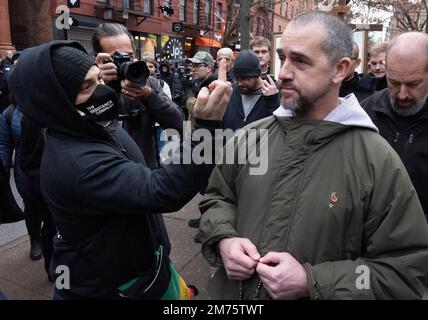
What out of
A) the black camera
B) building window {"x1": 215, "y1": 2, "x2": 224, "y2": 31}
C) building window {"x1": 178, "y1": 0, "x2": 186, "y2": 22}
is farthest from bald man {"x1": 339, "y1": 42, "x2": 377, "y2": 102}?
building window {"x1": 215, "y1": 2, "x2": 224, "y2": 31}

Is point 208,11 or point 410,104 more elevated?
point 208,11

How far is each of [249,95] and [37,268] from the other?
2.71 meters

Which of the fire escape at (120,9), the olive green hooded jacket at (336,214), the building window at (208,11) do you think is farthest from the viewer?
the building window at (208,11)

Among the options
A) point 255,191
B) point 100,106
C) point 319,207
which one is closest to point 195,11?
point 100,106

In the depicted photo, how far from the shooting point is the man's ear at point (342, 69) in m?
1.57

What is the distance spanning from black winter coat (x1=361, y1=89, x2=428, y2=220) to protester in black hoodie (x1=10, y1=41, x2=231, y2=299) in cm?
128

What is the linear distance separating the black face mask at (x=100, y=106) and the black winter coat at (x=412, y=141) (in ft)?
5.27

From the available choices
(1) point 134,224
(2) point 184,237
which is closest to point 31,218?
(2) point 184,237

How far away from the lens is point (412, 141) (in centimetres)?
222

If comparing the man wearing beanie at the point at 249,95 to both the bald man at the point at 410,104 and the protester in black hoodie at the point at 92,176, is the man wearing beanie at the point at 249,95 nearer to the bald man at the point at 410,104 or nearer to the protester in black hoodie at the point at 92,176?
the bald man at the point at 410,104

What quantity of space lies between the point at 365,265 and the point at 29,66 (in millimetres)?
1517

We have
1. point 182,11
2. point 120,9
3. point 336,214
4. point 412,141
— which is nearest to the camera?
point 336,214

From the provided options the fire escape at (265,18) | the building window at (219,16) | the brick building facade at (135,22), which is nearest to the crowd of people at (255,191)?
the brick building facade at (135,22)

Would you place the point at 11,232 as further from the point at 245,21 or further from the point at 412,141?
the point at 245,21
